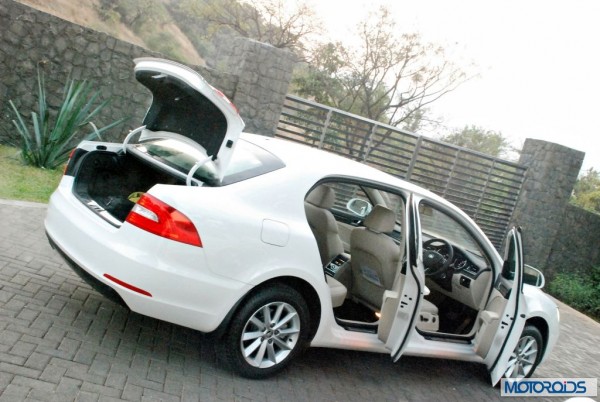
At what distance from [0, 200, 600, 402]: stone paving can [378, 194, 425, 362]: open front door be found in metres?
0.49

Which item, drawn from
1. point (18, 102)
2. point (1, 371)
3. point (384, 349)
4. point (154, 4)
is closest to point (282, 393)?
point (384, 349)

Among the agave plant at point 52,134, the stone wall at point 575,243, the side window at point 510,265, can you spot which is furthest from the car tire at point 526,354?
the stone wall at point 575,243

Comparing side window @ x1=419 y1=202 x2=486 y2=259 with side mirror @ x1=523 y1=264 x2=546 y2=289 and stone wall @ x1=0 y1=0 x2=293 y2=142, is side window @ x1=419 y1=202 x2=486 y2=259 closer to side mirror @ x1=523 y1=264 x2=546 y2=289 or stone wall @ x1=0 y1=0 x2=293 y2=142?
side mirror @ x1=523 y1=264 x2=546 y2=289

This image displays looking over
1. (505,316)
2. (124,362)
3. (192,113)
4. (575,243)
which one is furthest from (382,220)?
(575,243)

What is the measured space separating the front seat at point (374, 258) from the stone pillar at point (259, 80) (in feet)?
20.5

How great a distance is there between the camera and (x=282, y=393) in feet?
13.5

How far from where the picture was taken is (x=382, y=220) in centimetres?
495

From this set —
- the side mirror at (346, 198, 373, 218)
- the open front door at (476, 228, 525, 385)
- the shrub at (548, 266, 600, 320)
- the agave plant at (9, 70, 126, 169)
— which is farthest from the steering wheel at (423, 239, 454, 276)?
the shrub at (548, 266, 600, 320)

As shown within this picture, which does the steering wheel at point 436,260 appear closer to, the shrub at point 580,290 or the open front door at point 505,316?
the open front door at point 505,316

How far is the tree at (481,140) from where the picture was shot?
2639 centimetres

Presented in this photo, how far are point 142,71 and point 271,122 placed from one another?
23.2 feet

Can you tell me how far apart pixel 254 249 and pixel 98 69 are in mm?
7213

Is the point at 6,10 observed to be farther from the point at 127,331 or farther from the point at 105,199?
the point at 127,331

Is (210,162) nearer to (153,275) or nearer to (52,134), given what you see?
(153,275)
